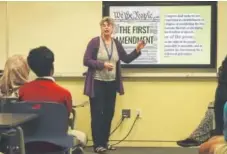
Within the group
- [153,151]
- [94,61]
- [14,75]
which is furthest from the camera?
[153,151]

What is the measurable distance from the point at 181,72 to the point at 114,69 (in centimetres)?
95

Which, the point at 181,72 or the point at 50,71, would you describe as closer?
the point at 50,71

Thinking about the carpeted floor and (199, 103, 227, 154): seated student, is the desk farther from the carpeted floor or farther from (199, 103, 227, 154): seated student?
the carpeted floor

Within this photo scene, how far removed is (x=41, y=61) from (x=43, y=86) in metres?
0.17

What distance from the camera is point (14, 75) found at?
3.67 metres

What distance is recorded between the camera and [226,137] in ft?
9.56

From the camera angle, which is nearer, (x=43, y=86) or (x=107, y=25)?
(x=43, y=86)

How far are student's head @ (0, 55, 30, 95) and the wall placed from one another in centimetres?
198

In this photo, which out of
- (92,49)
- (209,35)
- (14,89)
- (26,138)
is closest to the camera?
(26,138)

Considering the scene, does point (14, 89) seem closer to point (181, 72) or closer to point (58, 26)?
point (58, 26)

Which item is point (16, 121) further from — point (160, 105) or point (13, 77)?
point (160, 105)

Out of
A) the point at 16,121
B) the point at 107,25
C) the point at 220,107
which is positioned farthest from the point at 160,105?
the point at 16,121

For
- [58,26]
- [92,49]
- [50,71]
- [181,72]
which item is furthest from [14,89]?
[181,72]

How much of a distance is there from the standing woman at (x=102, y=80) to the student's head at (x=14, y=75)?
4.48 ft
